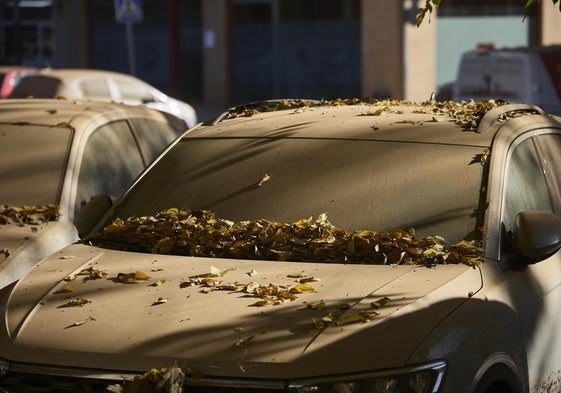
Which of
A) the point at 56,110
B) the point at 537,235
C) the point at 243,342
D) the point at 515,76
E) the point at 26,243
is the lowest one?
the point at 515,76

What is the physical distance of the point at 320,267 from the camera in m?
5.56

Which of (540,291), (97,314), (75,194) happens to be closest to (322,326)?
(97,314)

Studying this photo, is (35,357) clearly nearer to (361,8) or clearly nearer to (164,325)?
(164,325)

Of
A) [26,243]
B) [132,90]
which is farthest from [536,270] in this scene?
[132,90]

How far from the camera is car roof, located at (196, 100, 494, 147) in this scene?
6325mm

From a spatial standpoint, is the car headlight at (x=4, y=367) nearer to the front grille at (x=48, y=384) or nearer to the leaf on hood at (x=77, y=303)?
the front grille at (x=48, y=384)

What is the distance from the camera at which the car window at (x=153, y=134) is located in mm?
9211

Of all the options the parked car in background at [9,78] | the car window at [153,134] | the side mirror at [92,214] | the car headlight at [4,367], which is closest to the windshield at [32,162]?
the car window at [153,134]

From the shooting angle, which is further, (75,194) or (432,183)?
(75,194)

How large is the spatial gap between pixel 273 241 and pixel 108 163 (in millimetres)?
3106

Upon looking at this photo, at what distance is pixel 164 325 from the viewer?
4895 mm

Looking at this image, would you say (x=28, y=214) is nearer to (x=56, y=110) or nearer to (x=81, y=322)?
(x=56, y=110)

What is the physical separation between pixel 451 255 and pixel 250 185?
114cm

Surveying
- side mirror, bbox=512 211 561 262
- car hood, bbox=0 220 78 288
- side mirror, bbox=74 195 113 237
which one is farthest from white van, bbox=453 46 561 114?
side mirror, bbox=512 211 561 262
